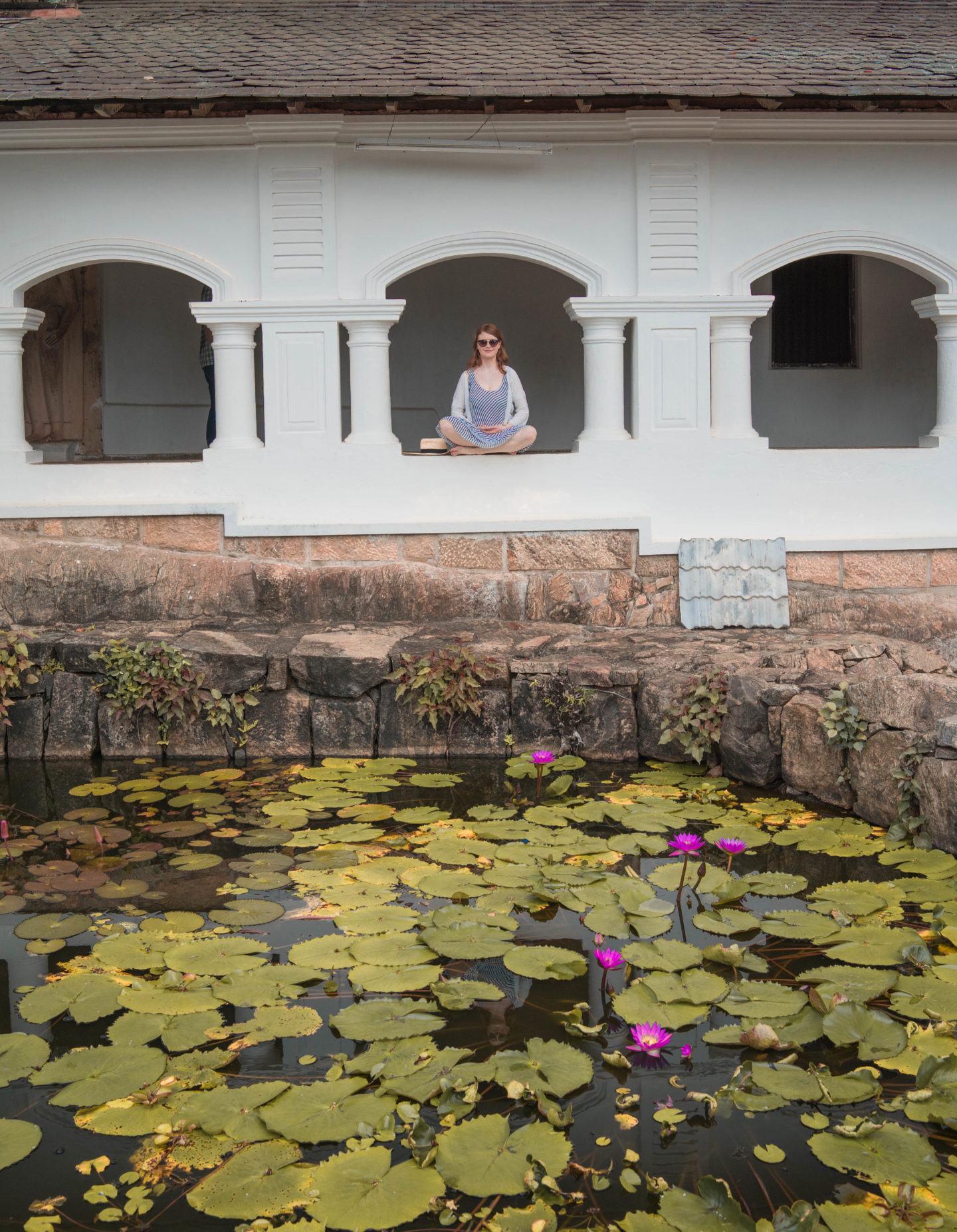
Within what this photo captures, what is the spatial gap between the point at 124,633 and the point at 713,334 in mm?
4161

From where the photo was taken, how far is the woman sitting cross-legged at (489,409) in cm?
743

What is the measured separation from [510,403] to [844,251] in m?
2.37

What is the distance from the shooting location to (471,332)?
423 inches

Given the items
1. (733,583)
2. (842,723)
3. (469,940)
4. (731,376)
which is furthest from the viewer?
(731,376)

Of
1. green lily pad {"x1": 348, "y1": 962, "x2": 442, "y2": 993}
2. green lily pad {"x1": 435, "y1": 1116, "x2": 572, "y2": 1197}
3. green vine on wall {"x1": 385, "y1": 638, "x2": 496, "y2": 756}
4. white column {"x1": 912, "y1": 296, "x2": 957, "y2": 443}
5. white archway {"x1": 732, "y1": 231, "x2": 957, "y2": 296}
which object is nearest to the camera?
green lily pad {"x1": 435, "y1": 1116, "x2": 572, "y2": 1197}

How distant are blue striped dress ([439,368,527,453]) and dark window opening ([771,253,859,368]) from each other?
410 cm

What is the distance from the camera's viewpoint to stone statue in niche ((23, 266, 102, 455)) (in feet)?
32.0

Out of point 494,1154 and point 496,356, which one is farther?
point 496,356

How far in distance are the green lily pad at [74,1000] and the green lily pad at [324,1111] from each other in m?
0.73

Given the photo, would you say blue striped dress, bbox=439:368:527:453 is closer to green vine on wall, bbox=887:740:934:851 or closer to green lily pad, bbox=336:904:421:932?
green vine on wall, bbox=887:740:934:851

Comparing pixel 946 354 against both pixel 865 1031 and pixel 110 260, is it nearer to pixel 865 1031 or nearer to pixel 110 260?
pixel 110 260

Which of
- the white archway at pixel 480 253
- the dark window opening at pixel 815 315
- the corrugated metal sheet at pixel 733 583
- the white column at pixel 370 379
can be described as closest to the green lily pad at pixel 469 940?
the corrugated metal sheet at pixel 733 583

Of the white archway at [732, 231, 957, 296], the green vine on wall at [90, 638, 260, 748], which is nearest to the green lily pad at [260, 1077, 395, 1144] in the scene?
the green vine on wall at [90, 638, 260, 748]

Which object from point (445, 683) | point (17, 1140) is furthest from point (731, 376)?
point (17, 1140)
